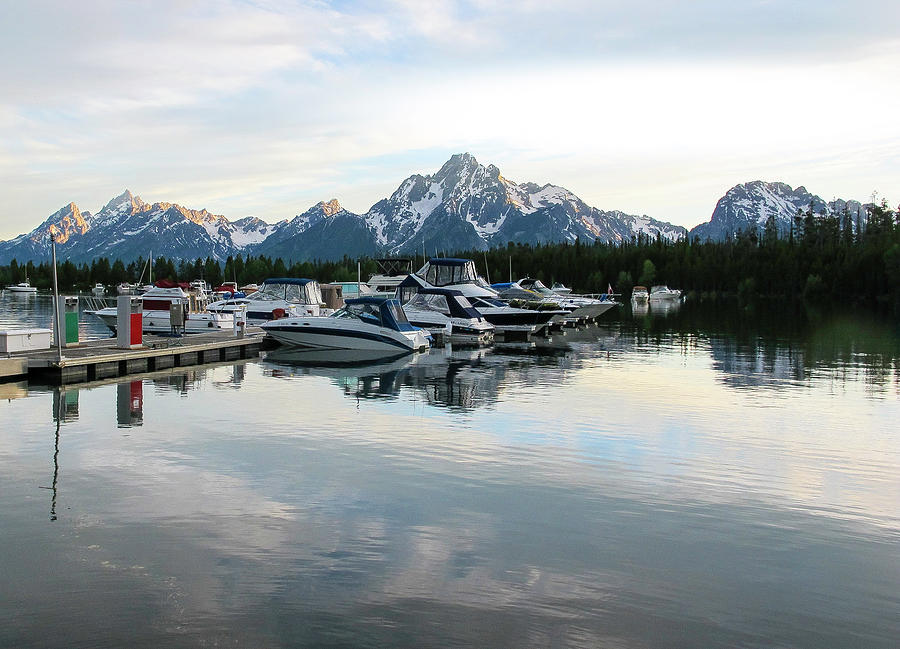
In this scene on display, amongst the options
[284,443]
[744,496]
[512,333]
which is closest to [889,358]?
[512,333]

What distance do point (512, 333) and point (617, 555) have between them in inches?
1947

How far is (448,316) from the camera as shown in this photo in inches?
2064

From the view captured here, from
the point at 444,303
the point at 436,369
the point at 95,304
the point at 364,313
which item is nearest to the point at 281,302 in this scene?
the point at 444,303

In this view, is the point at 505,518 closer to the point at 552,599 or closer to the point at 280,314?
the point at 552,599

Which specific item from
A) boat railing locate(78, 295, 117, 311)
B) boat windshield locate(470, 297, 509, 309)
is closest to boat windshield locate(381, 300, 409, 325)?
boat windshield locate(470, 297, 509, 309)

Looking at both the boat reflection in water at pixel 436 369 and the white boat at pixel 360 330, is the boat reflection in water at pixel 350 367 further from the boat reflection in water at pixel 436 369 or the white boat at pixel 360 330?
the white boat at pixel 360 330

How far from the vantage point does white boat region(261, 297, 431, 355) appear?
43.2 metres

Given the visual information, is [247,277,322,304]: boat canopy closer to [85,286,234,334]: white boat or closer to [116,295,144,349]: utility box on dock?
[85,286,234,334]: white boat

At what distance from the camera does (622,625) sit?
9953mm

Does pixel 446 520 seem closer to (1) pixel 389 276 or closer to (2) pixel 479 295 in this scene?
(2) pixel 479 295

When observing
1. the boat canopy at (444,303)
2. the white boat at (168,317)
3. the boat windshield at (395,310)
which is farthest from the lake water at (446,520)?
the boat canopy at (444,303)

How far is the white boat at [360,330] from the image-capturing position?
43.2 m

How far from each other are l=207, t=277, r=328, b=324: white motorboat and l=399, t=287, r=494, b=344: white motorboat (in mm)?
6741

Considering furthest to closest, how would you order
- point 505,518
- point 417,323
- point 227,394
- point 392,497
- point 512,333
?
point 512,333
point 417,323
point 227,394
point 392,497
point 505,518
